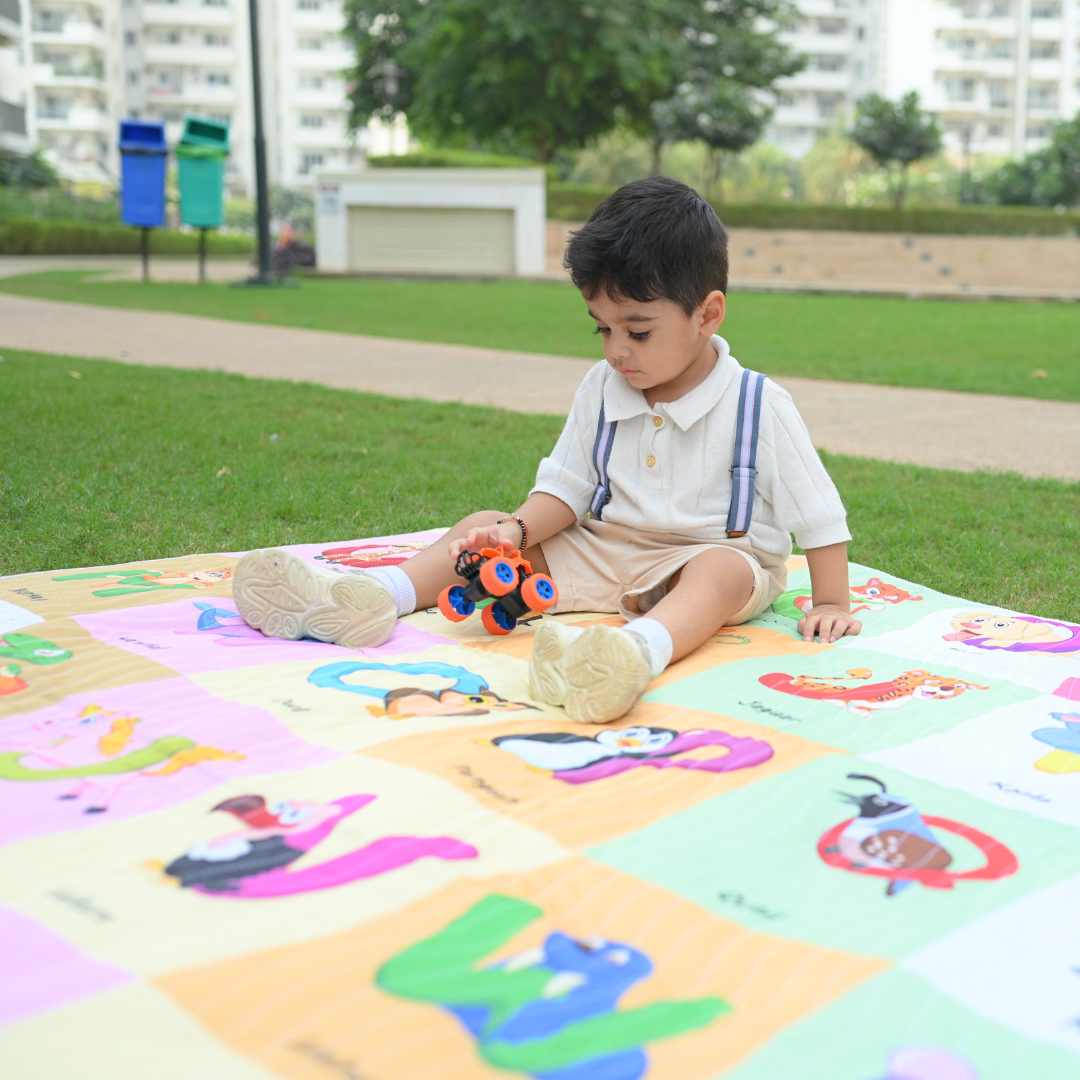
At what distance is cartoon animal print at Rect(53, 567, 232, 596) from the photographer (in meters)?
2.59

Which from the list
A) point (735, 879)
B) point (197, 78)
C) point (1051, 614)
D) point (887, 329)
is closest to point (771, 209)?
point (887, 329)

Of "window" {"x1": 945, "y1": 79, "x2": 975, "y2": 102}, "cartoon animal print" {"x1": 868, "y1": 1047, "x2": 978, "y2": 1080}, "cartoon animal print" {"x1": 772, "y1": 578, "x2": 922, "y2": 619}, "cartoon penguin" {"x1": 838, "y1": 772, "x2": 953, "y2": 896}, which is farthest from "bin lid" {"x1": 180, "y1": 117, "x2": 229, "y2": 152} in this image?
"window" {"x1": 945, "y1": 79, "x2": 975, "y2": 102}

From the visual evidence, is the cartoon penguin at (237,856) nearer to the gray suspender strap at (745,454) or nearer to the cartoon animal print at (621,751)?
the cartoon animal print at (621,751)

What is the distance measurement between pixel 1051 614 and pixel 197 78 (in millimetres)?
76716

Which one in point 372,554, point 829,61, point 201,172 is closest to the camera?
point 372,554

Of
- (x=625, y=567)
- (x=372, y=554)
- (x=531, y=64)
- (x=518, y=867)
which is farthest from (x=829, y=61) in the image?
(x=518, y=867)

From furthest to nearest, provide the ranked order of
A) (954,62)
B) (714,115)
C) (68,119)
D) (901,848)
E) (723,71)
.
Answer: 1. (954,62)
2. (68,119)
3. (714,115)
4. (723,71)
5. (901,848)

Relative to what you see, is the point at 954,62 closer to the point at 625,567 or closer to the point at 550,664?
the point at 625,567

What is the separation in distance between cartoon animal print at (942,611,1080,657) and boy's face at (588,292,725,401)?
87cm

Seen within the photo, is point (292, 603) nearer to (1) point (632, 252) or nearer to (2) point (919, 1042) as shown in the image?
(1) point (632, 252)

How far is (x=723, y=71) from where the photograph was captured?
90.4 ft

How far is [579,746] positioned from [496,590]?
0.59 meters

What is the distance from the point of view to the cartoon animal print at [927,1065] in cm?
106

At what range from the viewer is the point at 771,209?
84.0 feet
